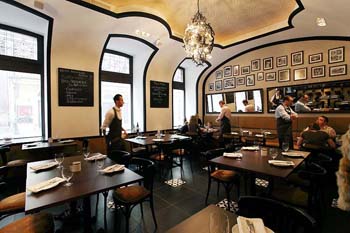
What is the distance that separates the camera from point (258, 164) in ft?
7.92

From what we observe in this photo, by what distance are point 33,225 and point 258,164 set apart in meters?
2.45

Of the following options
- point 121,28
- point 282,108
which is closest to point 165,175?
point 282,108

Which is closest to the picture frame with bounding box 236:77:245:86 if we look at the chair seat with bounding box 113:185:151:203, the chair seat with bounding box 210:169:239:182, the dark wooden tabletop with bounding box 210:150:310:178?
the dark wooden tabletop with bounding box 210:150:310:178

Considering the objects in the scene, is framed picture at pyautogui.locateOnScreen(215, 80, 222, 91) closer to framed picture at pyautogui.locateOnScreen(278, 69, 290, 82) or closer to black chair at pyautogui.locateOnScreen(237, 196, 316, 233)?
framed picture at pyautogui.locateOnScreen(278, 69, 290, 82)

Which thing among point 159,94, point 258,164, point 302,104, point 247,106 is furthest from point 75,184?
point 247,106

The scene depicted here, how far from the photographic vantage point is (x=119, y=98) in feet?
12.2

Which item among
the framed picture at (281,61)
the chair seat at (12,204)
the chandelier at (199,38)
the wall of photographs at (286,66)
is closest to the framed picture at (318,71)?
the wall of photographs at (286,66)

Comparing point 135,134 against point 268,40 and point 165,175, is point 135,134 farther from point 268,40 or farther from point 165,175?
point 268,40

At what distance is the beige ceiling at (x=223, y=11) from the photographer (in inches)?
149

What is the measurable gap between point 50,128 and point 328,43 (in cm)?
707

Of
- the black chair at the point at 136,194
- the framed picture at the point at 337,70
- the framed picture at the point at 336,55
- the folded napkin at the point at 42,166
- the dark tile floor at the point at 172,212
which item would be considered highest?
the framed picture at the point at 336,55

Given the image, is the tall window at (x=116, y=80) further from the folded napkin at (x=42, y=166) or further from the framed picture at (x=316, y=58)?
the framed picture at (x=316, y=58)

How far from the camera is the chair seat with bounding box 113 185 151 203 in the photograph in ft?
6.97

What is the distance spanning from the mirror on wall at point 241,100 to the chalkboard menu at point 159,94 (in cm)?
209
